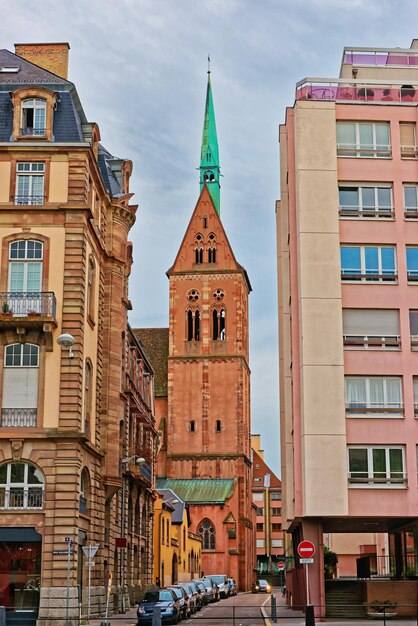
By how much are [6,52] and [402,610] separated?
29659mm

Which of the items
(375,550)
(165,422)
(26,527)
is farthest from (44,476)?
(165,422)

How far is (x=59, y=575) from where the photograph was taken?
36.1m

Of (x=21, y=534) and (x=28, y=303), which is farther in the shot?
(x=28, y=303)

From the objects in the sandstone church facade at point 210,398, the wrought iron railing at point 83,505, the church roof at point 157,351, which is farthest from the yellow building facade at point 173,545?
the wrought iron railing at point 83,505

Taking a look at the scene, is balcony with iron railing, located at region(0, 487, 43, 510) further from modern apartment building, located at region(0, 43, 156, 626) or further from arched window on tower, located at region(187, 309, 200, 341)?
arched window on tower, located at region(187, 309, 200, 341)

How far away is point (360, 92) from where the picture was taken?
1656 inches

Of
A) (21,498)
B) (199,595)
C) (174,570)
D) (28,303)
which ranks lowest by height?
(199,595)

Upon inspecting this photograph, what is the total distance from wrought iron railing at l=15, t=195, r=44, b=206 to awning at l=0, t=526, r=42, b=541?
12.7 meters

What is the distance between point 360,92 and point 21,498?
70.3 ft

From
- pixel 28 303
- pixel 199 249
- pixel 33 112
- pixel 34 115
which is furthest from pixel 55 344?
pixel 199 249

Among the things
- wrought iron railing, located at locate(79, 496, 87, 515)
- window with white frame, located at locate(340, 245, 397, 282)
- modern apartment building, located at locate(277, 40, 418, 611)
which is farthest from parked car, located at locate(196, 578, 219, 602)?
window with white frame, located at locate(340, 245, 397, 282)

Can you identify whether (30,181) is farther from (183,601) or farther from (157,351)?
(157,351)

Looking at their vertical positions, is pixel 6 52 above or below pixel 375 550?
above

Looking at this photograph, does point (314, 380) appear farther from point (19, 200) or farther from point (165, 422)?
point (165, 422)
